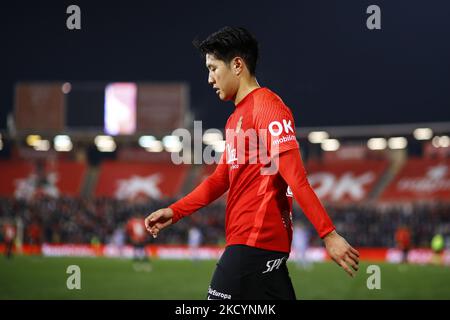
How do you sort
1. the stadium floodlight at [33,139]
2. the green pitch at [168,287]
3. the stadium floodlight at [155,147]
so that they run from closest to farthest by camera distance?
the green pitch at [168,287], the stadium floodlight at [33,139], the stadium floodlight at [155,147]

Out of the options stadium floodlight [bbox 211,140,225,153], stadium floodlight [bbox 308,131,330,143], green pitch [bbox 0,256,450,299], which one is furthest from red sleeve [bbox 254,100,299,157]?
stadium floodlight [bbox 211,140,225,153]

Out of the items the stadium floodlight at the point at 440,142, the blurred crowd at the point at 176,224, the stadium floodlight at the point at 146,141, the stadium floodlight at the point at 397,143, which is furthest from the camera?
the stadium floodlight at the point at 146,141

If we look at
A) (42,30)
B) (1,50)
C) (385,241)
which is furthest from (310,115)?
(1,50)

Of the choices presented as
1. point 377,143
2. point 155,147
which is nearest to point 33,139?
point 155,147

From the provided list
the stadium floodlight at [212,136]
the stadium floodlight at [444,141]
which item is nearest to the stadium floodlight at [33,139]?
the stadium floodlight at [212,136]

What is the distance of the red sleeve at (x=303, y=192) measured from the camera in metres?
3.11

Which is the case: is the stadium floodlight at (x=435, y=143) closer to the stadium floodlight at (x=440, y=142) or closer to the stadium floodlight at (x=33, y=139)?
the stadium floodlight at (x=440, y=142)

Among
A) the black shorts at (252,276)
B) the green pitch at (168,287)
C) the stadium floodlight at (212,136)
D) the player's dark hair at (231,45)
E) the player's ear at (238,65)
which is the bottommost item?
the green pitch at (168,287)

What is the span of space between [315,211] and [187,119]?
40.2 meters

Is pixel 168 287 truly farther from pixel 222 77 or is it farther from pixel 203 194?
pixel 222 77

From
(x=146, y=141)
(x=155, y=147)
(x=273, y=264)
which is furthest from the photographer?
(x=155, y=147)

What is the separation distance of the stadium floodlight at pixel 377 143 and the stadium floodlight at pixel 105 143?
20929 millimetres

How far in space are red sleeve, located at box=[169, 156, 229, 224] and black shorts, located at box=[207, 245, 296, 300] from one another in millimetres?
635

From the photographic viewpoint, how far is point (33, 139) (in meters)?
48.1
